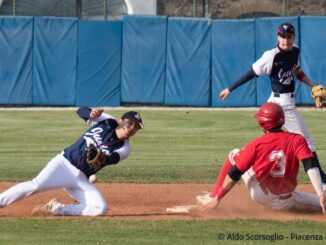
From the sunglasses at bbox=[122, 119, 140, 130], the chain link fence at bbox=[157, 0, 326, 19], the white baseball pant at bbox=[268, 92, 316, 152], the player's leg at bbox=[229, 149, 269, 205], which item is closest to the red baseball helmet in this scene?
the player's leg at bbox=[229, 149, 269, 205]

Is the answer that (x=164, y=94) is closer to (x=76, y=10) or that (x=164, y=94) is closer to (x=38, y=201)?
(x=76, y=10)

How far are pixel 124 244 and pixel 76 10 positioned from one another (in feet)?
70.3

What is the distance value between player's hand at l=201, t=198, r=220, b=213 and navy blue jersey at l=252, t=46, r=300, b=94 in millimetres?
1874

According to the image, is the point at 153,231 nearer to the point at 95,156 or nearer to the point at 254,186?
the point at 95,156

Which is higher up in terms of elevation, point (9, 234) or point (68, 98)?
point (9, 234)

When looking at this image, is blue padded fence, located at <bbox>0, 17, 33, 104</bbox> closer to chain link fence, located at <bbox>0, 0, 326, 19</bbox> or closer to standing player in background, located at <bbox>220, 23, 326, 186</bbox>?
chain link fence, located at <bbox>0, 0, 326, 19</bbox>

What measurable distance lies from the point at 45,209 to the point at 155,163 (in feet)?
17.4

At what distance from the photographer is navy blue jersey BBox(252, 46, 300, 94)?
33.3ft

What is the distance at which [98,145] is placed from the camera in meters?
8.94

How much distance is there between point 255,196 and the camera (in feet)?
29.8

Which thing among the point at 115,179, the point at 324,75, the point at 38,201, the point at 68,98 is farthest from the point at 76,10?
the point at 38,201

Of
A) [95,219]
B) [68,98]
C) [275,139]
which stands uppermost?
[275,139]

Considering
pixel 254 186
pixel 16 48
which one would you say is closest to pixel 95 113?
pixel 254 186

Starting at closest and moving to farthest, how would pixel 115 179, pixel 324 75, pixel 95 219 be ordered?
pixel 95 219 → pixel 115 179 → pixel 324 75
